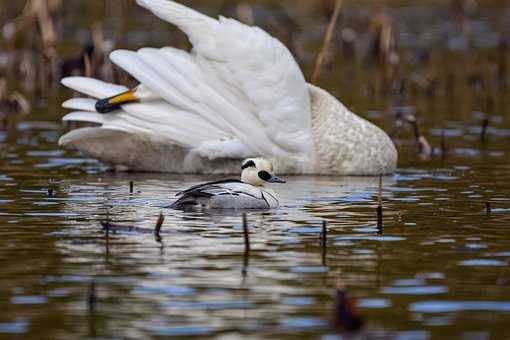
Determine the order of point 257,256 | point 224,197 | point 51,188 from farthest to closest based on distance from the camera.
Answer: point 51,188, point 224,197, point 257,256

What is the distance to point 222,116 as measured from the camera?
503 inches

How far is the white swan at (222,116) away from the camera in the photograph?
41.7 feet

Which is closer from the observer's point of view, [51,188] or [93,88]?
[51,188]

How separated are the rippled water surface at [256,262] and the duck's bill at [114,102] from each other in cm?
90

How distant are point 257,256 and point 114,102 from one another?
4.90 metres

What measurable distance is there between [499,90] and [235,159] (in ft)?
27.8

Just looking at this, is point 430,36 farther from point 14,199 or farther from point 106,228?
point 106,228

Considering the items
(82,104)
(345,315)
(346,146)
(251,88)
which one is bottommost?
(345,315)

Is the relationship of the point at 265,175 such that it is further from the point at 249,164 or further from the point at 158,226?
the point at 158,226

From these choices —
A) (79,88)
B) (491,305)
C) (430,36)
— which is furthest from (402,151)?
(430,36)

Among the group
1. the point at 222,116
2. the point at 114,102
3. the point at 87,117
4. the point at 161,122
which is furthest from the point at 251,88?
the point at 87,117

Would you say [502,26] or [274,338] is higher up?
[502,26]

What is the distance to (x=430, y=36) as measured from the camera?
28766 mm

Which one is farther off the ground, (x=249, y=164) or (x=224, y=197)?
(x=249, y=164)
